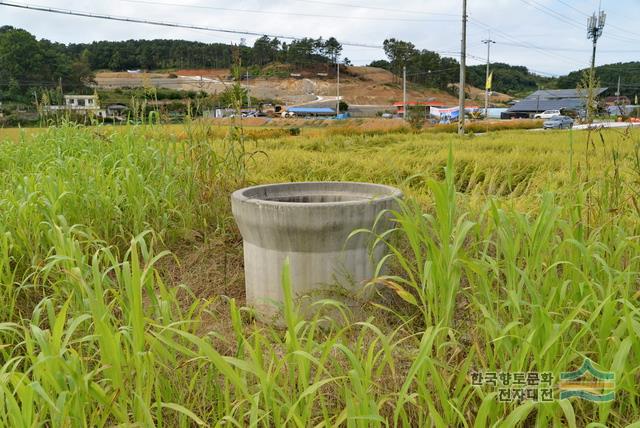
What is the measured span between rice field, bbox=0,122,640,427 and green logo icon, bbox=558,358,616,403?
0.02 meters

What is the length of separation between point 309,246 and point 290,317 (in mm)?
942

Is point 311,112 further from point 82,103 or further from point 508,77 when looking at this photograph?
point 82,103

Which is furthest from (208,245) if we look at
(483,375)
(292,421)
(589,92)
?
(589,92)

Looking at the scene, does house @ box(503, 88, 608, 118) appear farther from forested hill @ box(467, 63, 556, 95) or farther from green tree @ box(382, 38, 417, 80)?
green tree @ box(382, 38, 417, 80)

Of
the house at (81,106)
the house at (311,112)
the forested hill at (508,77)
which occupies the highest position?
the forested hill at (508,77)

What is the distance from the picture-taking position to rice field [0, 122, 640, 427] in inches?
53.9

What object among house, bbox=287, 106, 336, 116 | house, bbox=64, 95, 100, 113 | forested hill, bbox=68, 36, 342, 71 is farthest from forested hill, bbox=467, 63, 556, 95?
house, bbox=64, 95, 100, 113

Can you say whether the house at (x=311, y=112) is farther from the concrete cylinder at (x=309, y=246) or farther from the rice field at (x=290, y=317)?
the concrete cylinder at (x=309, y=246)

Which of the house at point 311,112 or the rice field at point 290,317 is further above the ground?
the house at point 311,112

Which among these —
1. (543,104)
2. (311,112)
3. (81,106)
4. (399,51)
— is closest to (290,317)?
(81,106)

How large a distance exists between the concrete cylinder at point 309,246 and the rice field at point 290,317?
5.9 inches

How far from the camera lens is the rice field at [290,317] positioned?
4.49ft

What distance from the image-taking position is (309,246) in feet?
7.77

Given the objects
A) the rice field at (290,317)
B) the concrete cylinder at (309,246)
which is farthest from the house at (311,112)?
the concrete cylinder at (309,246)
